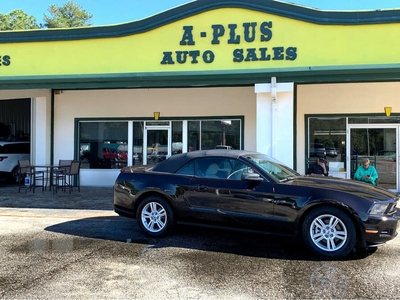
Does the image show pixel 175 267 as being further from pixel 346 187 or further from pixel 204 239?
pixel 346 187

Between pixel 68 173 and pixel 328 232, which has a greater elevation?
pixel 68 173

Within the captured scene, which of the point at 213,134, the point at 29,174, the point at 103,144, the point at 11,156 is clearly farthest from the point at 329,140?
the point at 11,156

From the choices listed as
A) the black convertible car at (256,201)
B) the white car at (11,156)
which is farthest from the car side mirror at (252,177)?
the white car at (11,156)

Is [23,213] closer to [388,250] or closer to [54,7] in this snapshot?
[388,250]

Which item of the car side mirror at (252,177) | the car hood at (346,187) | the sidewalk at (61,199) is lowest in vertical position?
the sidewalk at (61,199)

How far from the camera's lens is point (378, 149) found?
11336 mm

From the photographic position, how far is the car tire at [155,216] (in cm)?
632

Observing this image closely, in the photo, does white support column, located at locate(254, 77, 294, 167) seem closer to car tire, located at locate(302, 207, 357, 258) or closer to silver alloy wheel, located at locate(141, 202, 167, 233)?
silver alloy wheel, located at locate(141, 202, 167, 233)

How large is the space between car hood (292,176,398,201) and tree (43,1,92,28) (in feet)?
162

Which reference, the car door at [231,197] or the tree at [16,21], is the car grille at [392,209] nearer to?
the car door at [231,197]

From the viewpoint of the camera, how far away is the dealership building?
30.4 feet

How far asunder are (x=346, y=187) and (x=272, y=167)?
1.24 metres

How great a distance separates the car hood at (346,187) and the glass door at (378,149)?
234 inches

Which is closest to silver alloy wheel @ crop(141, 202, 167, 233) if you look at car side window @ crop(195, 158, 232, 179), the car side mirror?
car side window @ crop(195, 158, 232, 179)
